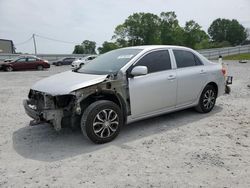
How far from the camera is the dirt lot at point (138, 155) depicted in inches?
129

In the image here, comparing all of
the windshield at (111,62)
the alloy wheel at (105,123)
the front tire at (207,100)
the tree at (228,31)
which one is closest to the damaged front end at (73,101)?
the alloy wheel at (105,123)

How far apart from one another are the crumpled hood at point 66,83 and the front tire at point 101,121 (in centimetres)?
38

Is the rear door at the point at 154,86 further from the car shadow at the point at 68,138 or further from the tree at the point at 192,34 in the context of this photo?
the tree at the point at 192,34

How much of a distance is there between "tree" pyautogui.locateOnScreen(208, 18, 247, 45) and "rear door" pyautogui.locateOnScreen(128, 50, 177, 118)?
104099 millimetres

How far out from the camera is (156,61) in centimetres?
527

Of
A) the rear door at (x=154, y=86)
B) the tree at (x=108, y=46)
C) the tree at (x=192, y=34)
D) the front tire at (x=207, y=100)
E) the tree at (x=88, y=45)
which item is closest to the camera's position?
the rear door at (x=154, y=86)

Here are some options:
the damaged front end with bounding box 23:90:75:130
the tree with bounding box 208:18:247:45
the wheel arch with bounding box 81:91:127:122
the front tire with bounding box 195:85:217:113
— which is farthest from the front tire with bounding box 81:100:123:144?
the tree with bounding box 208:18:247:45

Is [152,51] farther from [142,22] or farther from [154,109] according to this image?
[142,22]

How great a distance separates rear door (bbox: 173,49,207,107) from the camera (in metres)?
5.55

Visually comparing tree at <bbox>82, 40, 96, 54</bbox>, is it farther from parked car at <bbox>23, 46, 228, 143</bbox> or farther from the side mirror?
the side mirror

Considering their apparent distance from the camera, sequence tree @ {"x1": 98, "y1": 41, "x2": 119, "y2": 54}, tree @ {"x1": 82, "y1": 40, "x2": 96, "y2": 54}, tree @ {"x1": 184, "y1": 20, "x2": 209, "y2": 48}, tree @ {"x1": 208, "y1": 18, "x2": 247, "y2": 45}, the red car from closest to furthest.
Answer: the red car < tree @ {"x1": 98, "y1": 41, "x2": 119, "y2": 54} < tree @ {"x1": 184, "y1": 20, "x2": 209, "y2": 48} < tree @ {"x1": 82, "y1": 40, "x2": 96, "y2": 54} < tree @ {"x1": 208, "y1": 18, "x2": 247, "y2": 45}

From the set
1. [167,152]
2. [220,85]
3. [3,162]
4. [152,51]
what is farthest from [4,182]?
[220,85]

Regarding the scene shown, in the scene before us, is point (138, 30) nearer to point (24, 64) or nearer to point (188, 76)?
point (24, 64)

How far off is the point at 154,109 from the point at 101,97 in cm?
117
